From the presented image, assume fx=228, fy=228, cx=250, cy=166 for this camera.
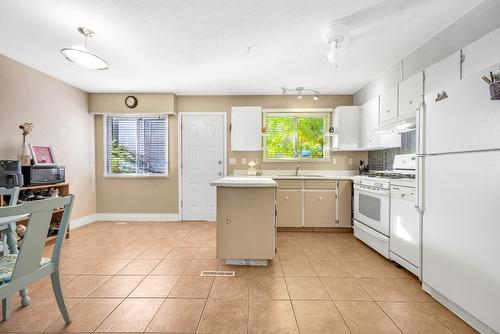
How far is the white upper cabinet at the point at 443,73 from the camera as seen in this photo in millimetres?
2014

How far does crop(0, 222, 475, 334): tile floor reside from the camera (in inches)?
63.2

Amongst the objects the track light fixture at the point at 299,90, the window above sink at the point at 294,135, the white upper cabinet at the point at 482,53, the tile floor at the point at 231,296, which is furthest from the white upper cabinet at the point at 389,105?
the tile floor at the point at 231,296

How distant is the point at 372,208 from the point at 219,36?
2.82 m

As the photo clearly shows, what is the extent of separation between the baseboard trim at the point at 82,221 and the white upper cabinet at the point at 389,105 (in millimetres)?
5269

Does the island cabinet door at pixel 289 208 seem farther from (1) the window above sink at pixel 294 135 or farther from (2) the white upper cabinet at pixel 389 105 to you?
(2) the white upper cabinet at pixel 389 105

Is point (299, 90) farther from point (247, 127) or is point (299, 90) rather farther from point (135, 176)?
point (135, 176)

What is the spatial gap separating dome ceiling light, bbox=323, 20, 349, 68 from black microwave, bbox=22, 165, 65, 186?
3915 millimetres

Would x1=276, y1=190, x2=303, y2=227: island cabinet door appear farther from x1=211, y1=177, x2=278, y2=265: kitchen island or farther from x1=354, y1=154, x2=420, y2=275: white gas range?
x1=211, y1=177, x2=278, y2=265: kitchen island

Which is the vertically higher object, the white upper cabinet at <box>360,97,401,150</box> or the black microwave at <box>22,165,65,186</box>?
the white upper cabinet at <box>360,97,401,150</box>

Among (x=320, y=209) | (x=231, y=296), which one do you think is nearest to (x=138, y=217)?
(x=231, y=296)

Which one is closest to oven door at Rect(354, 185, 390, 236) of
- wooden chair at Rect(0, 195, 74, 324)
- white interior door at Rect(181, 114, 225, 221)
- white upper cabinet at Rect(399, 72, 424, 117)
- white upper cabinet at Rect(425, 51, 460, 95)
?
white upper cabinet at Rect(399, 72, 424, 117)

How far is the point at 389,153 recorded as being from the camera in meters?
3.61

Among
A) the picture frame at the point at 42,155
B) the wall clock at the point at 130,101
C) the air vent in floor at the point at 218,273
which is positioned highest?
the wall clock at the point at 130,101

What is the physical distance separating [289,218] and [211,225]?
1.46m
